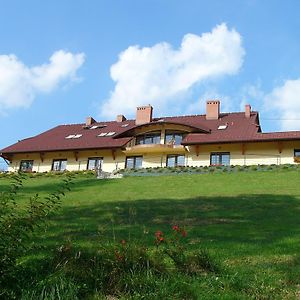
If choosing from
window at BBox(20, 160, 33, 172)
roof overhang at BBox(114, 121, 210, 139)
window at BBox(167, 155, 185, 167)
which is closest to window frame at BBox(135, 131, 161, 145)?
roof overhang at BBox(114, 121, 210, 139)

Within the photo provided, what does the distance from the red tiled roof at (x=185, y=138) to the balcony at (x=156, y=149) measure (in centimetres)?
86

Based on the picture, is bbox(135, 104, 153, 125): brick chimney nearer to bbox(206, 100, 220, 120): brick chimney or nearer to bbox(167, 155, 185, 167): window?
bbox(206, 100, 220, 120): brick chimney

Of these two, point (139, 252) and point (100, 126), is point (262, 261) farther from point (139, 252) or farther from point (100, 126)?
point (100, 126)

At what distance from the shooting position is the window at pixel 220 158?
39.3m

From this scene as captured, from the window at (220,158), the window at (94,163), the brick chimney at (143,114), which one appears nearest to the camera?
the window at (220,158)

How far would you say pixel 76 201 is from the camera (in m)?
19.4

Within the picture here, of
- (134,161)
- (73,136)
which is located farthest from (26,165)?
(134,161)

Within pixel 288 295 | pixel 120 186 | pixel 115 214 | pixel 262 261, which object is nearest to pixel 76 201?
pixel 115 214

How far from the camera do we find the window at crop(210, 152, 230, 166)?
129 ft

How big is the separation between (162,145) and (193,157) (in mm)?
2649

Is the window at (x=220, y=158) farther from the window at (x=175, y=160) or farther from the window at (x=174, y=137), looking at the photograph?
the window at (x=174, y=137)

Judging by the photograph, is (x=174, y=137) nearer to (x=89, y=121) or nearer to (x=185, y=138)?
(x=185, y=138)

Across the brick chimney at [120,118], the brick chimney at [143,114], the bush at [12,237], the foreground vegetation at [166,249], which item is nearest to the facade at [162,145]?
the brick chimney at [143,114]

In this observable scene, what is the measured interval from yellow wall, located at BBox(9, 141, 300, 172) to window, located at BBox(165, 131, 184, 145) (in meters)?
1.29
